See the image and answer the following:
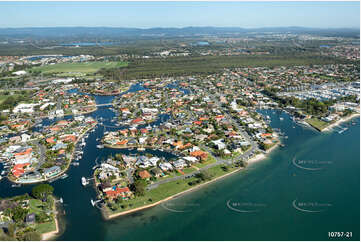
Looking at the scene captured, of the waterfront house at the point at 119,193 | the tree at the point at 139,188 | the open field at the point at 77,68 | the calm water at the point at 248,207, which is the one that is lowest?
the calm water at the point at 248,207

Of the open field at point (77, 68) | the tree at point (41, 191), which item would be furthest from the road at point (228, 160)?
the open field at point (77, 68)

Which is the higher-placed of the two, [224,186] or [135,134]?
[135,134]

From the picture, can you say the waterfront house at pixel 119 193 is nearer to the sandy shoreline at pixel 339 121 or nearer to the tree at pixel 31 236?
the tree at pixel 31 236

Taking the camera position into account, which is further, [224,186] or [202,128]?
[202,128]

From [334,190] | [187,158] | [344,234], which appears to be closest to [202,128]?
[187,158]

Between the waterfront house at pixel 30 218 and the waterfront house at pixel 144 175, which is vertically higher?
the waterfront house at pixel 144 175

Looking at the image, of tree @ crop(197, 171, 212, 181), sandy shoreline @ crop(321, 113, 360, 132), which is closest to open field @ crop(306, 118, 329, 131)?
sandy shoreline @ crop(321, 113, 360, 132)

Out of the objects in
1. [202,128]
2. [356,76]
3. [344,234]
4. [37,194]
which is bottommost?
[344,234]

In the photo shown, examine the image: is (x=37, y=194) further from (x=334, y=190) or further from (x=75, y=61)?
(x=75, y=61)
